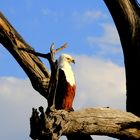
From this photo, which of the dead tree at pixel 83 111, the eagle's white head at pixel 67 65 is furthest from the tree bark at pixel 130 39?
the eagle's white head at pixel 67 65

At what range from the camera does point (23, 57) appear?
9719 mm

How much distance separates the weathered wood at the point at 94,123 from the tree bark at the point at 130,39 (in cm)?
103

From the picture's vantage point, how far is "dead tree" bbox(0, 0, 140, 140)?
7770 millimetres

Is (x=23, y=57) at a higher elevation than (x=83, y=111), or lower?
higher

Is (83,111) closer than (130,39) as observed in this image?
Yes

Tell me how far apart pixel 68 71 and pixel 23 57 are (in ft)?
2.33

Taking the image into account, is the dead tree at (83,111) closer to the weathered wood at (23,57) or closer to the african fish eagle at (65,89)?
the weathered wood at (23,57)

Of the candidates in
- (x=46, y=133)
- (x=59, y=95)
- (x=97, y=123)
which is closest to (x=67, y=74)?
(x=59, y=95)

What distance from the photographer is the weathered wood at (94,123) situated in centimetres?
779

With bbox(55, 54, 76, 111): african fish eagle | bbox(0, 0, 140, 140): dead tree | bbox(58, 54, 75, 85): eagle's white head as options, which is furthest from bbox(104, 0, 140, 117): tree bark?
bbox(55, 54, 76, 111): african fish eagle

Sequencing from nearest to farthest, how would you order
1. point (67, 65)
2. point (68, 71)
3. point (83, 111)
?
point (83, 111) < point (68, 71) < point (67, 65)

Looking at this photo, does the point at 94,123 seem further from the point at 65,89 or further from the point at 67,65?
the point at 67,65

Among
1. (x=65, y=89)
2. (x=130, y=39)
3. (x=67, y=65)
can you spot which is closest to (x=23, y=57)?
(x=67, y=65)

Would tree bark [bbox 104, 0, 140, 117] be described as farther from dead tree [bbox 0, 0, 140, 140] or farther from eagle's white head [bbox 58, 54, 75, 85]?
eagle's white head [bbox 58, 54, 75, 85]
